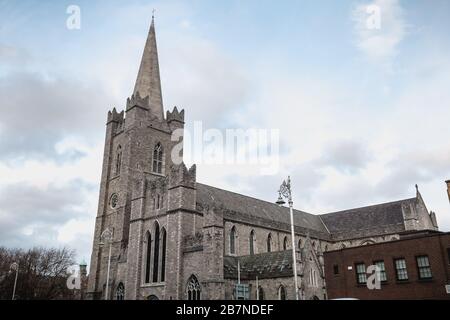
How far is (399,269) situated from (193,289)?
17.5 meters

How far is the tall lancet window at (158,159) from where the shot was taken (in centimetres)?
5284

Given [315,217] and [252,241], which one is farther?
[315,217]

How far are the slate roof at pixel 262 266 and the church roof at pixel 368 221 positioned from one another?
27971 millimetres

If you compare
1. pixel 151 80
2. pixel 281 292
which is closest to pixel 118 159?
pixel 151 80

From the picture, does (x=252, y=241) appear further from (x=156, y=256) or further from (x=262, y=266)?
(x=156, y=256)

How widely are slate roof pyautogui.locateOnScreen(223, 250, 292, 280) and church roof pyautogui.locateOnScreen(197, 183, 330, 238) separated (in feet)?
20.5

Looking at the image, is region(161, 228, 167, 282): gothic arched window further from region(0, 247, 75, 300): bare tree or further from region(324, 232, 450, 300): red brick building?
region(0, 247, 75, 300): bare tree

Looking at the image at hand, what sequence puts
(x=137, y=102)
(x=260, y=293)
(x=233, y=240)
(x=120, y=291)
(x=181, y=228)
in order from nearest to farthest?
(x=260, y=293) → (x=181, y=228) → (x=120, y=291) → (x=233, y=240) → (x=137, y=102)

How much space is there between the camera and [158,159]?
53.5 meters
